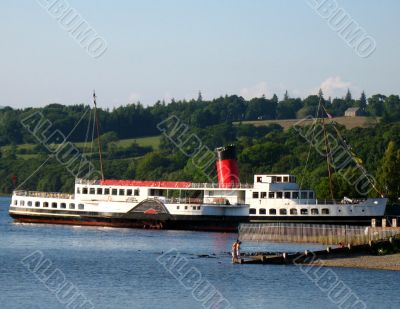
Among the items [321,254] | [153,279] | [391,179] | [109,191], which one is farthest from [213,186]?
[153,279]

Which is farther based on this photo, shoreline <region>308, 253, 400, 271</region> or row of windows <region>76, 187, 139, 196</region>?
row of windows <region>76, 187, 139, 196</region>

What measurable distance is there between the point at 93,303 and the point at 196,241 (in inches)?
1338

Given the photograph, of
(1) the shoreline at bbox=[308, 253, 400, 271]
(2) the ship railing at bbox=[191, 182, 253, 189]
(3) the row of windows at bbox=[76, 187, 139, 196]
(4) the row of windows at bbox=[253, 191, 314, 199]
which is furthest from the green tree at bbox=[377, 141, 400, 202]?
(1) the shoreline at bbox=[308, 253, 400, 271]

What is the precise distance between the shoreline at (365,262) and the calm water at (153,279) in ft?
3.65

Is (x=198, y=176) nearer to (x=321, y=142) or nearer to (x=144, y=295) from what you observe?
(x=321, y=142)

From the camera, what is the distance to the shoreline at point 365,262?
64.3 metres

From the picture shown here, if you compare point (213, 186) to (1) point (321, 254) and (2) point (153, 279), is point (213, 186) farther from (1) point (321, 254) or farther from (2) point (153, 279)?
(2) point (153, 279)

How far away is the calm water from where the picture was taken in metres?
54.9

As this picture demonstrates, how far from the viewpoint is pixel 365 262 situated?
213ft

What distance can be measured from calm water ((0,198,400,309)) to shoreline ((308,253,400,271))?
3.65 feet

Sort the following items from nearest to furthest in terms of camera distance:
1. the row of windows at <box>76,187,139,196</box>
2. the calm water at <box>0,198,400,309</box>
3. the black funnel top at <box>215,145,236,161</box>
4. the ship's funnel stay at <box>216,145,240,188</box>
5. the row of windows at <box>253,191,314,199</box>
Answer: the calm water at <box>0,198,400,309</box> < the row of windows at <box>253,191,314,199</box> < the row of windows at <box>76,187,139,196</box> < the ship's funnel stay at <box>216,145,240,188</box> < the black funnel top at <box>215,145,236,161</box>

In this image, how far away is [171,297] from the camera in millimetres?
56156

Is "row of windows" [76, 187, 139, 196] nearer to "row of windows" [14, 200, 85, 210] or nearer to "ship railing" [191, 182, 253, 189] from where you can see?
"row of windows" [14, 200, 85, 210]

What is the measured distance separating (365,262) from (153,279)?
11547mm
